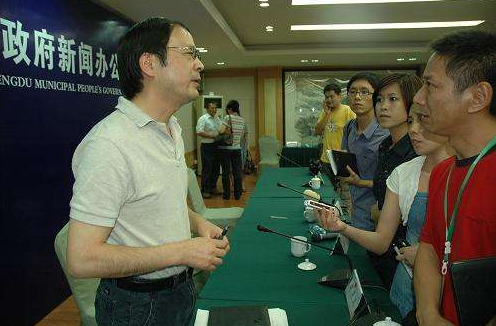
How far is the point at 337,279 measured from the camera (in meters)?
1.52

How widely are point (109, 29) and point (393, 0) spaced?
10.7ft

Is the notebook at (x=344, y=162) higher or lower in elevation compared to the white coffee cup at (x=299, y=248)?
higher

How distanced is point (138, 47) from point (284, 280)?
3.44ft

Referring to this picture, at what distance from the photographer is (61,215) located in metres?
3.18

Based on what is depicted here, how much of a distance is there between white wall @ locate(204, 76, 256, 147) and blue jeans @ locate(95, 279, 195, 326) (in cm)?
916

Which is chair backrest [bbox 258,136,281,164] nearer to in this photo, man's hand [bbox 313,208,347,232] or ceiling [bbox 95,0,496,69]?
ceiling [bbox 95,0,496,69]

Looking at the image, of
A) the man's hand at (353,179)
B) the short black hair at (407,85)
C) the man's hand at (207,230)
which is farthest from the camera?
the man's hand at (353,179)

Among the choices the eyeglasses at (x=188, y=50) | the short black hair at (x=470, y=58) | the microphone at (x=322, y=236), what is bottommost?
the microphone at (x=322, y=236)

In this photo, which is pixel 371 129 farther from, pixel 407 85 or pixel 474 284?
pixel 474 284

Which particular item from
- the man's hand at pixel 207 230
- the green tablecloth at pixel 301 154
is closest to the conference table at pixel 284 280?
the man's hand at pixel 207 230

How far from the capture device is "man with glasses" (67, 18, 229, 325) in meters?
1.00

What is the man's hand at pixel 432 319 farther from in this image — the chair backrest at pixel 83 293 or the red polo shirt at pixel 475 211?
the chair backrest at pixel 83 293

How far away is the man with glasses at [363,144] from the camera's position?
8.64 feet

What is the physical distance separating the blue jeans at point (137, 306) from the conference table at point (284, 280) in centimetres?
15
